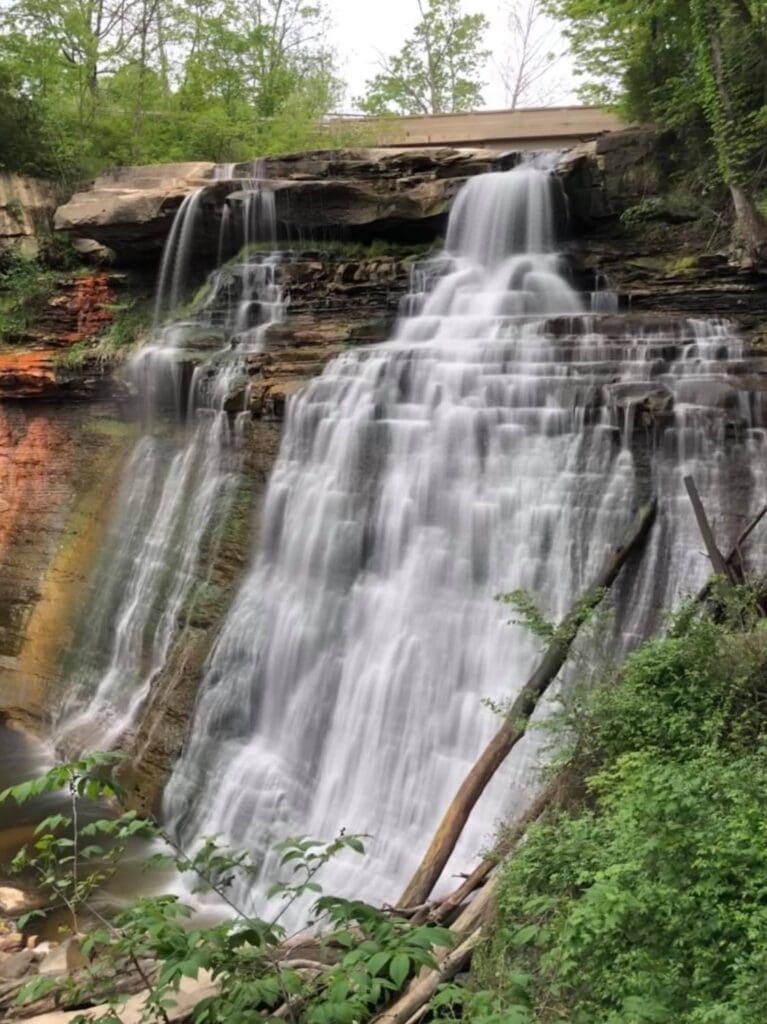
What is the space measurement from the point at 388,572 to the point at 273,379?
3.88m

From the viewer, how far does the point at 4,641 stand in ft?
40.6

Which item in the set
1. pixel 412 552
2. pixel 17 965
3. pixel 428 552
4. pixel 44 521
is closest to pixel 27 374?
pixel 44 521

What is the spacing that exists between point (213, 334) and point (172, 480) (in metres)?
3.05

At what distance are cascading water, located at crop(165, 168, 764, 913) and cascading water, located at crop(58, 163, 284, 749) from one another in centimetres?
139

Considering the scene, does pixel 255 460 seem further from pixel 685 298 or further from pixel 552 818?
pixel 552 818

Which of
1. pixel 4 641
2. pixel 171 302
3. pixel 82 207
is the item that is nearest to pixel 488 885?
pixel 4 641

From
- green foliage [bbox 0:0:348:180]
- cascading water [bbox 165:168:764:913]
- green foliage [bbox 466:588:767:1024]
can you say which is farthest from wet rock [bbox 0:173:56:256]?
green foliage [bbox 466:588:767:1024]

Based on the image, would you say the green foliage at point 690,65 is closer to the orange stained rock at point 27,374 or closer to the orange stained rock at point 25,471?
the orange stained rock at point 27,374

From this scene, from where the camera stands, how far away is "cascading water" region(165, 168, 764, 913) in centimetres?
737

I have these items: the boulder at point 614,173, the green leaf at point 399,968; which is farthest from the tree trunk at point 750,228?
the green leaf at point 399,968

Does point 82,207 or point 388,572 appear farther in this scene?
point 82,207

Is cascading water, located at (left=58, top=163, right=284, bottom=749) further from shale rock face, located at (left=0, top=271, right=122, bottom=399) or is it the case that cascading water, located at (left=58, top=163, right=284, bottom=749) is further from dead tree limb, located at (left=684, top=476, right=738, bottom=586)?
dead tree limb, located at (left=684, top=476, right=738, bottom=586)

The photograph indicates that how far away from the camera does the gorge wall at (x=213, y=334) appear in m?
10.6

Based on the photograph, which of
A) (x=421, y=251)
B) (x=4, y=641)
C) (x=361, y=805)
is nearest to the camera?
(x=361, y=805)
